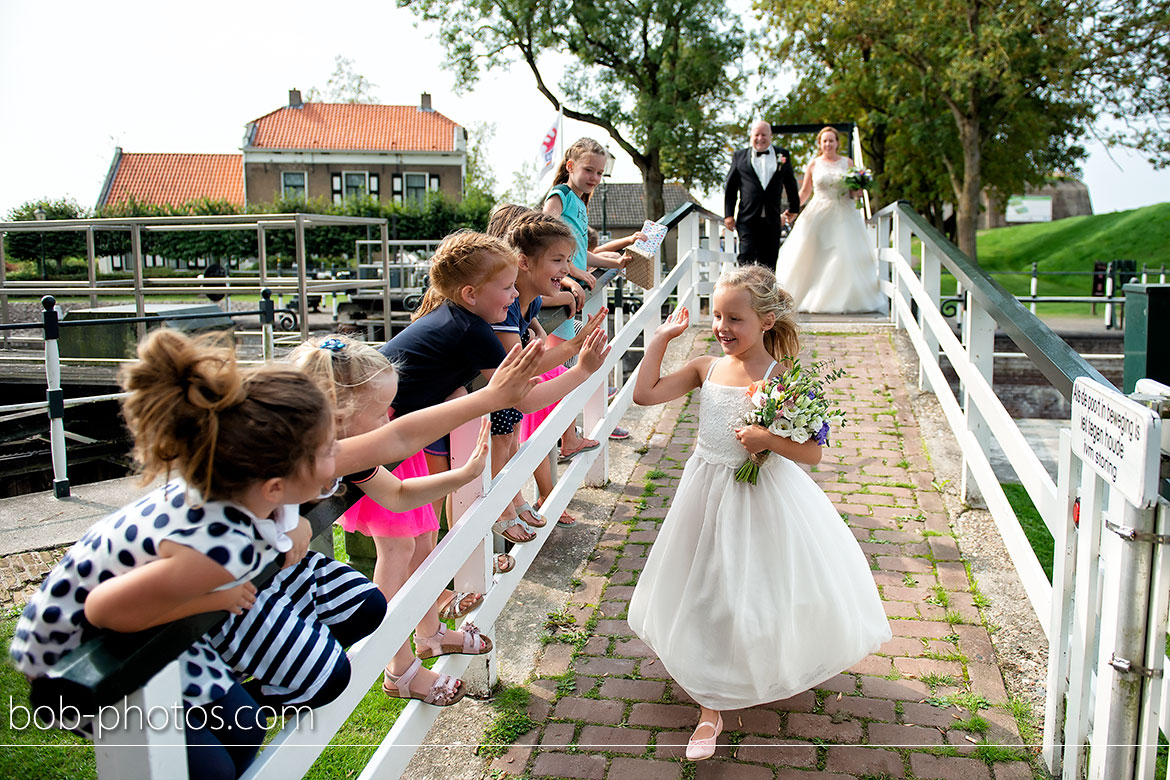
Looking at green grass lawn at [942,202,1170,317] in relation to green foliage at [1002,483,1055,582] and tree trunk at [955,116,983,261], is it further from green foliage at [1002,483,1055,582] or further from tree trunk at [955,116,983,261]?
green foliage at [1002,483,1055,582]

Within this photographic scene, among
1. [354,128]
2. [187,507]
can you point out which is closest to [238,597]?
[187,507]

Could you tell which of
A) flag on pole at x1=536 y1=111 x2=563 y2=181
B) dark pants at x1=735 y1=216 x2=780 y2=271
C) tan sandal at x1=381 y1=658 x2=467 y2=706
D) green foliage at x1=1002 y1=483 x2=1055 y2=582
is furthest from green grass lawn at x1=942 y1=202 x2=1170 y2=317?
tan sandal at x1=381 y1=658 x2=467 y2=706

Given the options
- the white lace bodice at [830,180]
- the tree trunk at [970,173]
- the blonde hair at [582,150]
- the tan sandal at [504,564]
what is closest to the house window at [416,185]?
the tree trunk at [970,173]

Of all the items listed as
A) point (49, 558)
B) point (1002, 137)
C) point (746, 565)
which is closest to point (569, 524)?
point (746, 565)

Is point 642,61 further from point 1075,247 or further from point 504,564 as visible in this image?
point 504,564

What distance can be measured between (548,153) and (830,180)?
5.43 m

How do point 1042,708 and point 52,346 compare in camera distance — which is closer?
point 1042,708

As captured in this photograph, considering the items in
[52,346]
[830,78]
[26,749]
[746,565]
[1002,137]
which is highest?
[830,78]

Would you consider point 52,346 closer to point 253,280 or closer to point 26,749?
point 26,749

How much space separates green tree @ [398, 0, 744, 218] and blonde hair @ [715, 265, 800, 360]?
25210mm

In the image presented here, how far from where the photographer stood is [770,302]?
11.1 ft

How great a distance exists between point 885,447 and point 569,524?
2.36 meters

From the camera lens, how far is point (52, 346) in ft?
22.1

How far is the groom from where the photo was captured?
861 centimetres
